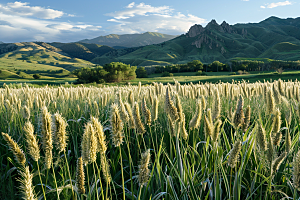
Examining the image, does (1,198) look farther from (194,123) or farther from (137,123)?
(194,123)

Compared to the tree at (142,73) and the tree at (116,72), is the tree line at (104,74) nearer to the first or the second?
the tree at (116,72)

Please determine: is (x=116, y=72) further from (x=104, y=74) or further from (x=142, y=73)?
(x=142, y=73)

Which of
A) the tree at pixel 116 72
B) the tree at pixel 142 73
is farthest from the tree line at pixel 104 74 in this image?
the tree at pixel 142 73

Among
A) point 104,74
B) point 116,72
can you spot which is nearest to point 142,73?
point 116,72

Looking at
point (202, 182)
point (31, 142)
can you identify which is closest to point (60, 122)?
point (31, 142)

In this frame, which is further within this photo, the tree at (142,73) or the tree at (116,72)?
the tree at (142,73)

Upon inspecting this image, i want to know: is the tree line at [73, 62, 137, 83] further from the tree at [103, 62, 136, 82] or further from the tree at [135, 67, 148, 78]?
the tree at [135, 67, 148, 78]

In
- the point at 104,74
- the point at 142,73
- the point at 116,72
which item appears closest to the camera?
the point at 104,74

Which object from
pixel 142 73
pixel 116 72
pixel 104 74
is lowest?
pixel 104 74

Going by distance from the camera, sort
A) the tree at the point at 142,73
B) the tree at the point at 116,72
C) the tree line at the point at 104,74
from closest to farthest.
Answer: the tree line at the point at 104,74, the tree at the point at 116,72, the tree at the point at 142,73

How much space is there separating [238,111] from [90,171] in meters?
2.32

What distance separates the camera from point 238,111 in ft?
7.67

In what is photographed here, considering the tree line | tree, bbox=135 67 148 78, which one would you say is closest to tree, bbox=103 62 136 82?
the tree line

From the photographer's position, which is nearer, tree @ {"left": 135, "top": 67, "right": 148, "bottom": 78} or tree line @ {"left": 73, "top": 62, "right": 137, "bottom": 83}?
tree line @ {"left": 73, "top": 62, "right": 137, "bottom": 83}
